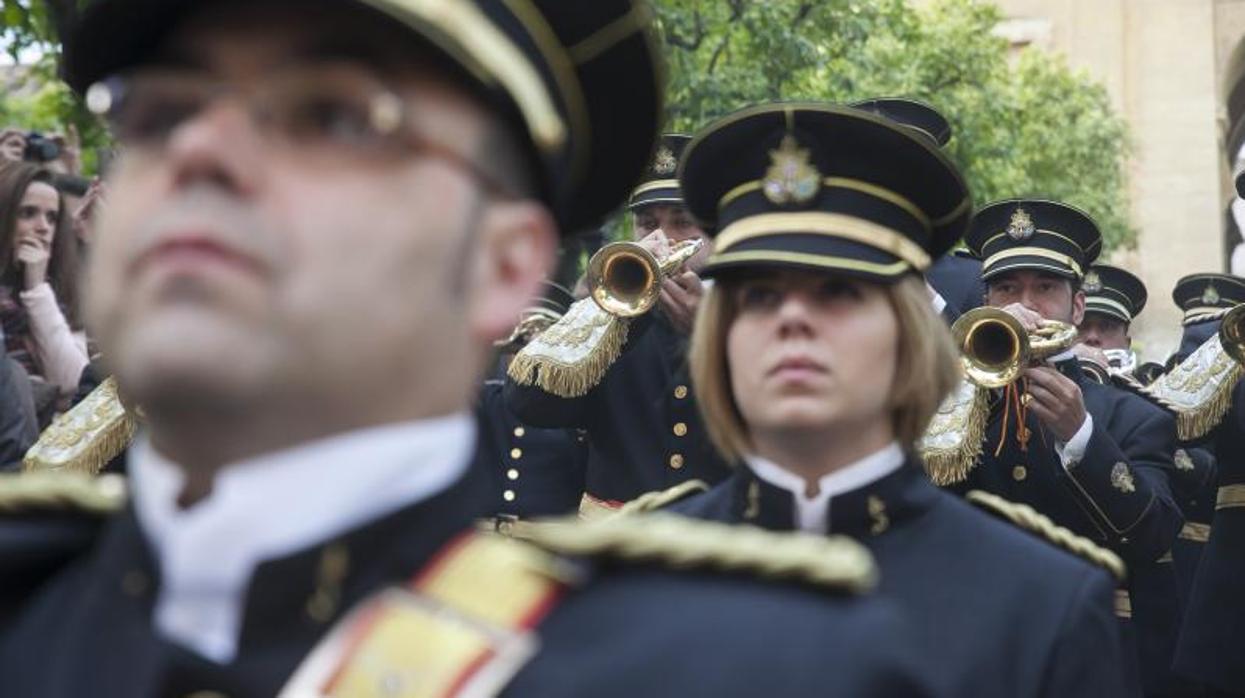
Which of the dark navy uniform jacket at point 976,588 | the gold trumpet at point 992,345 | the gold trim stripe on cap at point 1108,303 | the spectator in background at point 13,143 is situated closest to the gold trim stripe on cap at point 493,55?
the dark navy uniform jacket at point 976,588

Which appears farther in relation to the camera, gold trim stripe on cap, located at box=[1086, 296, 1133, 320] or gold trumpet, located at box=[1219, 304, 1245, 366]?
gold trim stripe on cap, located at box=[1086, 296, 1133, 320]

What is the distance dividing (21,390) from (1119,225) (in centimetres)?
3034

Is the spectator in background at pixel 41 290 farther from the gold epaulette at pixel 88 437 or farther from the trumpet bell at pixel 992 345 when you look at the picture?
the trumpet bell at pixel 992 345

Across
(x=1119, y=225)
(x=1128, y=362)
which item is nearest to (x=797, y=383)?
(x=1128, y=362)

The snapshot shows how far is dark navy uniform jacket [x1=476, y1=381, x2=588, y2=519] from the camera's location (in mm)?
10391

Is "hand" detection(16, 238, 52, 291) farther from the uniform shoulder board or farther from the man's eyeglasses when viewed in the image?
the man's eyeglasses

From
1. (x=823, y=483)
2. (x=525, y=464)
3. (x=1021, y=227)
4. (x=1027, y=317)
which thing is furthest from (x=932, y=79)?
(x=823, y=483)

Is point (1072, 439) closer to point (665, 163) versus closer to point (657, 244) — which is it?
point (657, 244)

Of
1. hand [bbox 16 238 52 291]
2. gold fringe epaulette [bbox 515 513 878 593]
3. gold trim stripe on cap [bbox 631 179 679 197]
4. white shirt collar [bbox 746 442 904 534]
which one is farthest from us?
gold trim stripe on cap [bbox 631 179 679 197]

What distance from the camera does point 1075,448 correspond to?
7438 mm

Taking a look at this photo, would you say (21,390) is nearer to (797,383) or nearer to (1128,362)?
(797,383)

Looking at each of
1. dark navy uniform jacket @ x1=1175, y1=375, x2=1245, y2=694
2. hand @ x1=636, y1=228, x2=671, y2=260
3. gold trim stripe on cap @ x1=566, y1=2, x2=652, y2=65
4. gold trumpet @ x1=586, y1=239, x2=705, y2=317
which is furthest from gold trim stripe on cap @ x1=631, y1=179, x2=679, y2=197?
gold trim stripe on cap @ x1=566, y1=2, x2=652, y2=65

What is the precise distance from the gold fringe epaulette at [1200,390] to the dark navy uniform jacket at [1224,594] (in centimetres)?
7

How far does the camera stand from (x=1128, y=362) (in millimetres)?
11555
